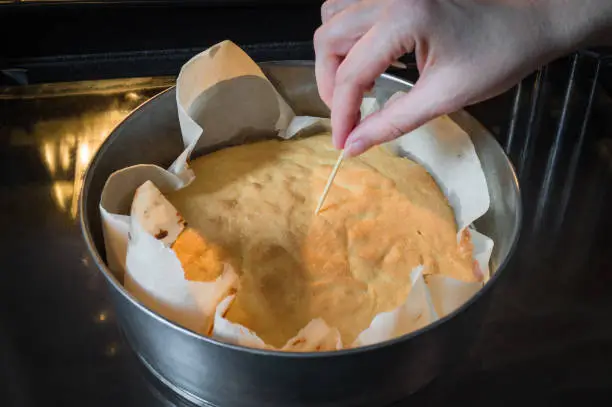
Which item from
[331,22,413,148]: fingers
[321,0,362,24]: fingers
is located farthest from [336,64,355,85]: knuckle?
[321,0,362,24]: fingers

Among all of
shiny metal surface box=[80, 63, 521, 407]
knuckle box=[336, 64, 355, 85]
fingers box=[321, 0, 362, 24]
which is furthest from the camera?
fingers box=[321, 0, 362, 24]

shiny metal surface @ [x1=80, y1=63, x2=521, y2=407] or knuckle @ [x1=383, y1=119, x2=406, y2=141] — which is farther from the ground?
knuckle @ [x1=383, y1=119, x2=406, y2=141]

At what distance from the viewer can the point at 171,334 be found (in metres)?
0.64

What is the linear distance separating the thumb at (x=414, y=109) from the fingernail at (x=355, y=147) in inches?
0.4

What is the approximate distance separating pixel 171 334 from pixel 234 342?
2.6 inches

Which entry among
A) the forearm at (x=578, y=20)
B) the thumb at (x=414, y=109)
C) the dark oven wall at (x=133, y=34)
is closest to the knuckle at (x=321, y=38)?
the thumb at (x=414, y=109)

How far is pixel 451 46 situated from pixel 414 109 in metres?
0.07

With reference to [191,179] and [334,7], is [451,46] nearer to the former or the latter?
[334,7]

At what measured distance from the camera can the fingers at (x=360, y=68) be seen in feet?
2.25

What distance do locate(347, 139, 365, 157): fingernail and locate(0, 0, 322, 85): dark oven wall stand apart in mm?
537

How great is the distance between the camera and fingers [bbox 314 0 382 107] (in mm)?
760

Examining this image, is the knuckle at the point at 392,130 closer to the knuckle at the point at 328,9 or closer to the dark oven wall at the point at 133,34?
the knuckle at the point at 328,9

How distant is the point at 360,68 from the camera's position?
2.33 ft

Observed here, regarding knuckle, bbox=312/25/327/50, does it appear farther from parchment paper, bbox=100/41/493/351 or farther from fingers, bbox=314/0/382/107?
parchment paper, bbox=100/41/493/351
